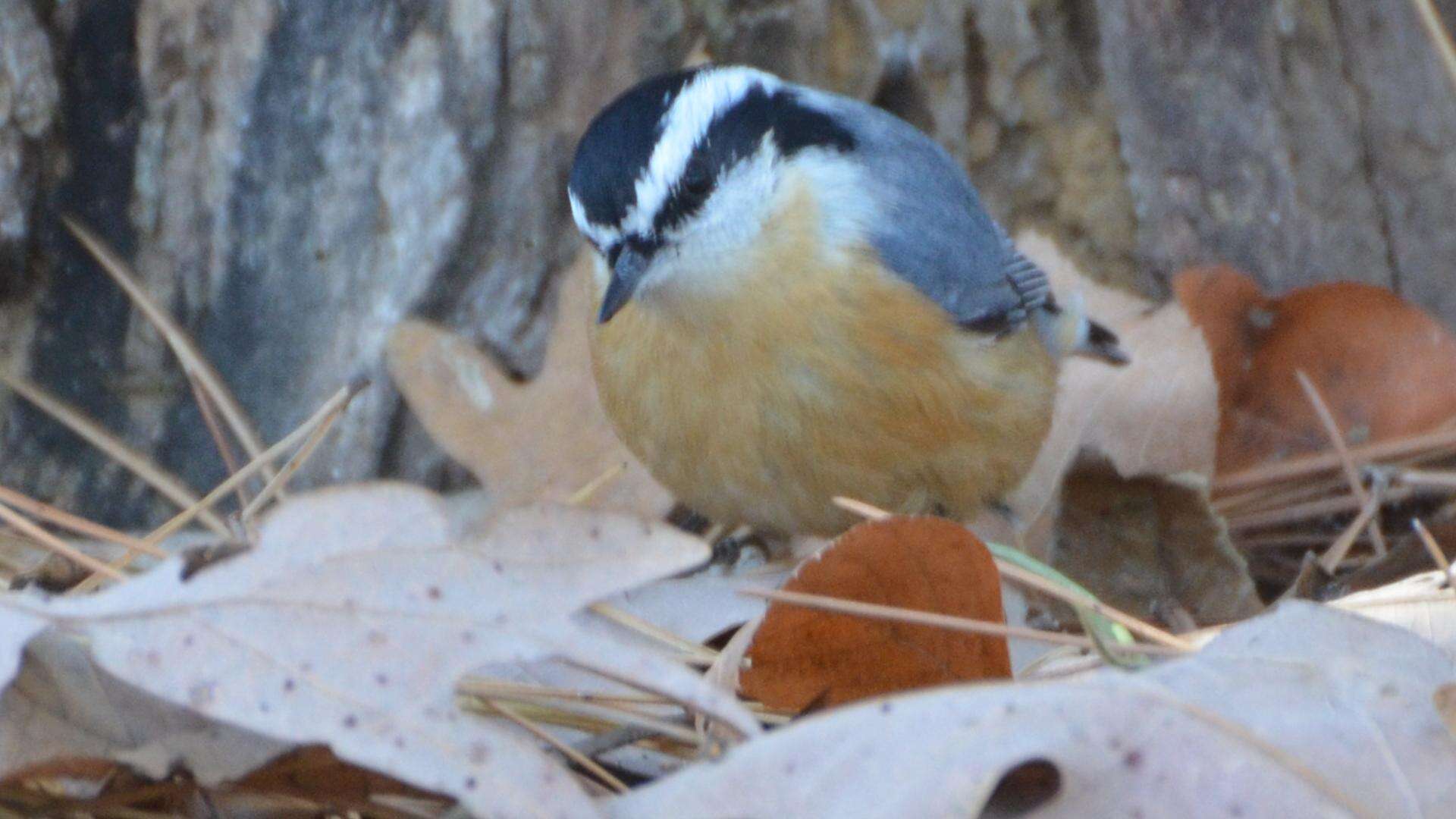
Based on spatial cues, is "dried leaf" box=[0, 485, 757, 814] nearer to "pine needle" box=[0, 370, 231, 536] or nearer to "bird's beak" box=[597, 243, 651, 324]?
"bird's beak" box=[597, 243, 651, 324]

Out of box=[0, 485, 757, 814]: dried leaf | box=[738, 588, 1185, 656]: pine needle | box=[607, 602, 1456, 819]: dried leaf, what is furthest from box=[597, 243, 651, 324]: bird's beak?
box=[607, 602, 1456, 819]: dried leaf

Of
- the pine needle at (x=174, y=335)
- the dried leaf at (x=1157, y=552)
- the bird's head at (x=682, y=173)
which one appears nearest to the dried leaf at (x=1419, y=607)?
the dried leaf at (x=1157, y=552)

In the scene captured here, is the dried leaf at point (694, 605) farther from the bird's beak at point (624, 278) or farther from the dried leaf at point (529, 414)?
the dried leaf at point (529, 414)

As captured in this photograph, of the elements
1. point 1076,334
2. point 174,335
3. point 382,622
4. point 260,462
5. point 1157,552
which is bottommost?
point 1157,552

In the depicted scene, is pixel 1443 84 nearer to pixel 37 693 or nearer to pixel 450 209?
pixel 450 209

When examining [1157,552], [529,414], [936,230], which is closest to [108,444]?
[529,414]

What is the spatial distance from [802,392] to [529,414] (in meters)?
0.55

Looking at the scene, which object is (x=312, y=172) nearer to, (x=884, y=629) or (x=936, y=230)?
(x=936, y=230)

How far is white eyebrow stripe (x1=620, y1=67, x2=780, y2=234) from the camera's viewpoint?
188cm

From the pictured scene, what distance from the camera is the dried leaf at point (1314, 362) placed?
248 centimetres

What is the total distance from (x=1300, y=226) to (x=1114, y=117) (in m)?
0.40

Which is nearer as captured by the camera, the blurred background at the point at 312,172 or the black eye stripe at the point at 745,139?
the black eye stripe at the point at 745,139

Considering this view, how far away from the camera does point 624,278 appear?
1875 millimetres

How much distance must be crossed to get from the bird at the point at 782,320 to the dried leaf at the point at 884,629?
556mm
